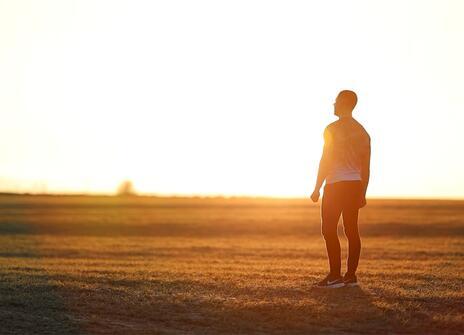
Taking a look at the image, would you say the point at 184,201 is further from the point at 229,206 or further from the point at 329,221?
the point at 329,221

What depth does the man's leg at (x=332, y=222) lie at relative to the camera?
13.6 m

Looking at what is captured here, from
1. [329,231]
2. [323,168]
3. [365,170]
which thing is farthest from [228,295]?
[365,170]

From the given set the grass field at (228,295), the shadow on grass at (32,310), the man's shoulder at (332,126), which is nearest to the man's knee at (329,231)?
the grass field at (228,295)

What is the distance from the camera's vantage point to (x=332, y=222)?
44.8 feet

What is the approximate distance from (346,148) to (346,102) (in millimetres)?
746

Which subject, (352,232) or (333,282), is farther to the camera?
(333,282)

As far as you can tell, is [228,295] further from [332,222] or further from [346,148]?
[346,148]

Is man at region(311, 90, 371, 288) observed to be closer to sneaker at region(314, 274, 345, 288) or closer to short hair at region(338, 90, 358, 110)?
short hair at region(338, 90, 358, 110)

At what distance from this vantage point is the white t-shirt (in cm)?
1342

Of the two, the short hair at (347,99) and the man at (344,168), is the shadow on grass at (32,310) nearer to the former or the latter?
the man at (344,168)

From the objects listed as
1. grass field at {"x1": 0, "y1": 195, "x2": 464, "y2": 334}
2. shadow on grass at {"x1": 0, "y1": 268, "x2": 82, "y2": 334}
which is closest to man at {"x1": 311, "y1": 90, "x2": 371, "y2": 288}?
grass field at {"x1": 0, "y1": 195, "x2": 464, "y2": 334}

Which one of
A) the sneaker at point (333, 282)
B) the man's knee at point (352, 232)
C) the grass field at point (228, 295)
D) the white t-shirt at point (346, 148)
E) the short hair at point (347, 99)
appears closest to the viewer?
the grass field at point (228, 295)

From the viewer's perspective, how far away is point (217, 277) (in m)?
16.4

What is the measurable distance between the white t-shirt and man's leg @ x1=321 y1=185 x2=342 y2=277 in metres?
0.25
